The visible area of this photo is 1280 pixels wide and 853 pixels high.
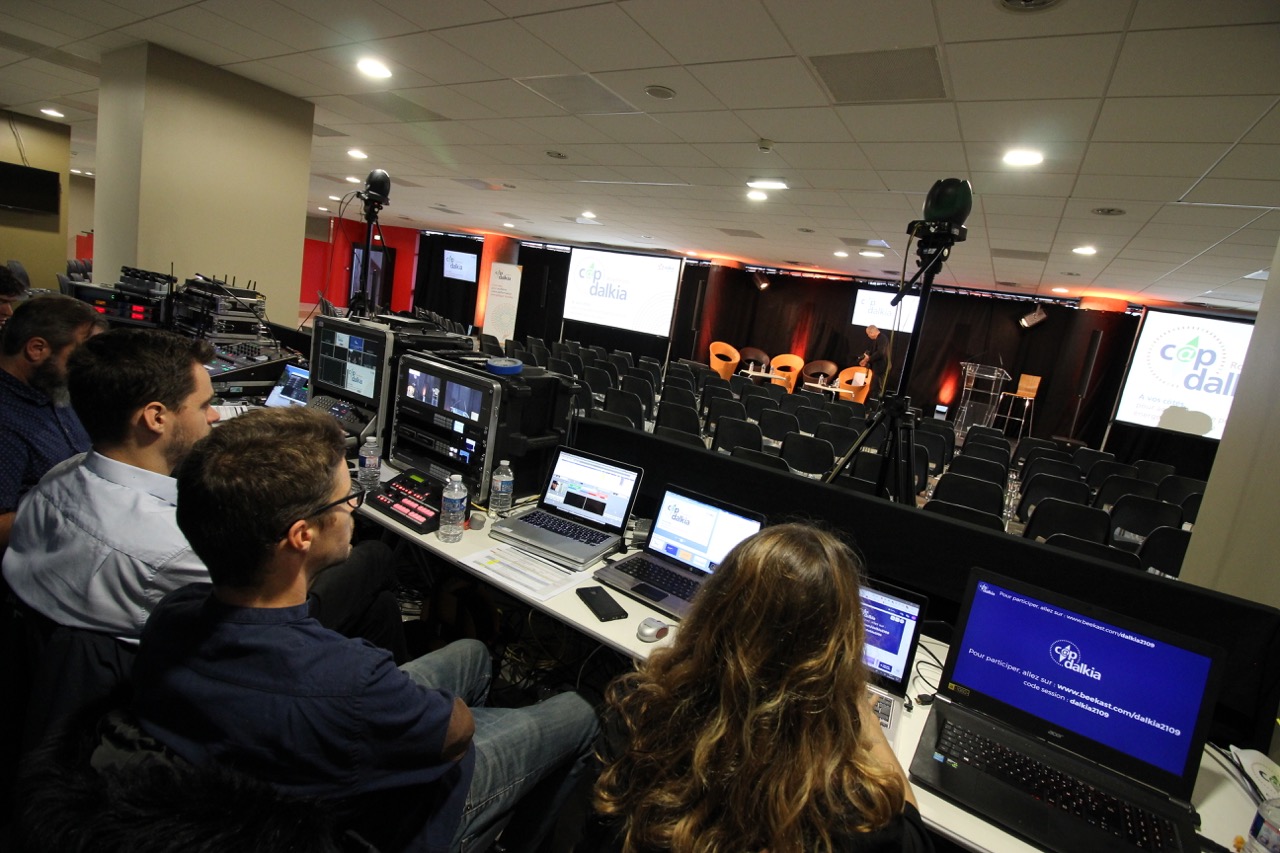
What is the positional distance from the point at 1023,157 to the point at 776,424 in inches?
120

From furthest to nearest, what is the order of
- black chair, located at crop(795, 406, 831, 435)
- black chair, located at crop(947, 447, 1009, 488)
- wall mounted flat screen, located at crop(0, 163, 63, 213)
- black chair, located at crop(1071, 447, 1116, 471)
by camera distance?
wall mounted flat screen, located at crop(0, 163, 63, 213)
black chair, located at crop(795, 406, 831, 435)
black chair, located at crop(1071, 447, 1116, 471)
black chair, located at crop(947, 447, 1009, 488)

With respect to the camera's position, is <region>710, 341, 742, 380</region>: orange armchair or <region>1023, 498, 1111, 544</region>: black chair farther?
<region>710, 341, 742, 380</region>: orange armchair

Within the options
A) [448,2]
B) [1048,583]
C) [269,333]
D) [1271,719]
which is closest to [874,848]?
[1048,583]

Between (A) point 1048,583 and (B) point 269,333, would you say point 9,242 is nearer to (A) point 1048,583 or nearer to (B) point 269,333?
(B) point 269,333

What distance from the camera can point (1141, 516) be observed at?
3984mm

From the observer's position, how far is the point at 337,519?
1108mm

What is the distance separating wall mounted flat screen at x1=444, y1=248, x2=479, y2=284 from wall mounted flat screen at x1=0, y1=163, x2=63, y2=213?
9.10 meters

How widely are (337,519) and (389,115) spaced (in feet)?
17.2

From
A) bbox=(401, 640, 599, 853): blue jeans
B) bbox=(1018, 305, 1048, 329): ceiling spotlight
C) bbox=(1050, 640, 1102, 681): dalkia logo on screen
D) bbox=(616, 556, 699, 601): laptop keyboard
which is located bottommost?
bbox=(401, 640, 599, 853): blue jeans

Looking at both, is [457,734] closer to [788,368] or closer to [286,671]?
[286,671]

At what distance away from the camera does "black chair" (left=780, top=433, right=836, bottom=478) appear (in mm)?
4793

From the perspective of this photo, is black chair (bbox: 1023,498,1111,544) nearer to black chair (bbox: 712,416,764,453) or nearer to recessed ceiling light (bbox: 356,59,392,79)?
black chair (bbox: 712,416,764,453)

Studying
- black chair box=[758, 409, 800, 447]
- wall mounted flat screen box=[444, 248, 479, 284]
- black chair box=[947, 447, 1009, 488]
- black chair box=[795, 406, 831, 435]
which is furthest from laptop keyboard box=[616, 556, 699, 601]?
wall mounted flat screen box=[444, 248, 479, 284]

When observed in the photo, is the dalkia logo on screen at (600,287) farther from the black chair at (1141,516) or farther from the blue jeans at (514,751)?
the blue jeans at (514,751)
